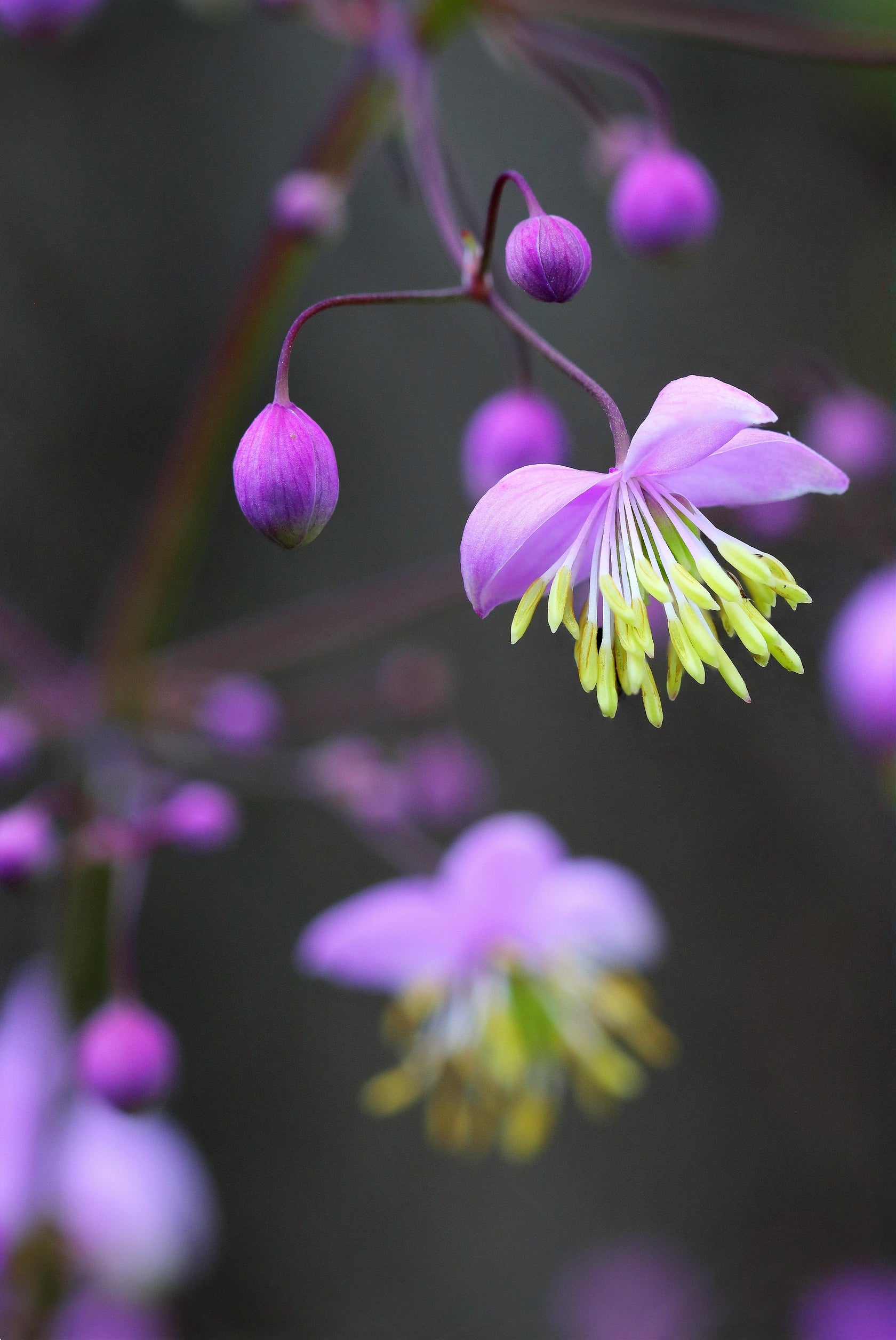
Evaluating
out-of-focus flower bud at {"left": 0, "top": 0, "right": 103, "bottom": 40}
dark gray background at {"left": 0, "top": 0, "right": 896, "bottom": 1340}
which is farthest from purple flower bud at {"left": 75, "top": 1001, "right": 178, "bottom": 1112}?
dark gray background at {"left": 0, "top": 0, "right": 896, "bottom": 1340}

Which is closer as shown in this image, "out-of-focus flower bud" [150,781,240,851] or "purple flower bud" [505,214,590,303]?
"purple flower bud" [505,214,590,303]

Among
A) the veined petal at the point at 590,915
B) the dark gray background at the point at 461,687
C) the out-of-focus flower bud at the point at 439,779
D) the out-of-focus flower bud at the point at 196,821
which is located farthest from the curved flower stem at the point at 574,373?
the dark gray background at the point at 461,687

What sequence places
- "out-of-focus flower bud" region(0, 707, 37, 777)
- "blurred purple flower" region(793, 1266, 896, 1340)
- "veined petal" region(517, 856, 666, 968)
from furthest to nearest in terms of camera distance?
"blurred purple flower" region(793, 1266, 896, 1340), "veined petal" region(517, 856, 666, 968), "out-of-focus flower bud" region(0, 707, 37, 777)

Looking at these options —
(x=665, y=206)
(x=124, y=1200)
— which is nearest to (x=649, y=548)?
(x=665, y=206)

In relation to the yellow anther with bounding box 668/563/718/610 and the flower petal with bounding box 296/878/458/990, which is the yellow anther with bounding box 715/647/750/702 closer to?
the yellow anther with bounding box 668/563/718/610

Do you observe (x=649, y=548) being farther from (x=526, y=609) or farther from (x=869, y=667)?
(x=869, y=667)

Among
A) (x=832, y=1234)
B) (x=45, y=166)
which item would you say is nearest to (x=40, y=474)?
(x=45, y=166)

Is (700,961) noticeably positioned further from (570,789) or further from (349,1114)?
(349,1114)
